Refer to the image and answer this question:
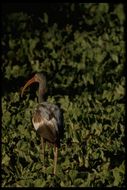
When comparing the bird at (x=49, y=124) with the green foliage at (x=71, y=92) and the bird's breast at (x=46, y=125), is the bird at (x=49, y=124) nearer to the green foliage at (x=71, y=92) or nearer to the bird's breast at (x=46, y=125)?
the bird's breast at (x=46, y=125)

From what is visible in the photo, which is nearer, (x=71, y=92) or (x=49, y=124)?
(x=49, y=124)

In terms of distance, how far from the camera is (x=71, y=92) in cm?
1185

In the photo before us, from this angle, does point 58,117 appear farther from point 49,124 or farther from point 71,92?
point 71,92

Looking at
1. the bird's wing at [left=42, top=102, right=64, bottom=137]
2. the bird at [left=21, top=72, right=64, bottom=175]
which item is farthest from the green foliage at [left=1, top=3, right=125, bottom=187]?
the bird's wing at [left=42, top=102, right=64, bottom=137]

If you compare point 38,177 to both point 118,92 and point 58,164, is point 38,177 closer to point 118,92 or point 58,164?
point 58,164

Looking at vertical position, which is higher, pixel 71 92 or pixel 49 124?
Answer: pixel 71 92

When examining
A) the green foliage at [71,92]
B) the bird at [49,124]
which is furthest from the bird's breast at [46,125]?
the green foliage at [71,92]

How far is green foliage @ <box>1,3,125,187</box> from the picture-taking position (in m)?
7.92

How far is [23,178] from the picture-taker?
301 inches

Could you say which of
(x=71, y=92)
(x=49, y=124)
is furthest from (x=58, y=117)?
(x=71, y=92)

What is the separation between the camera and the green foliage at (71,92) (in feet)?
26.0

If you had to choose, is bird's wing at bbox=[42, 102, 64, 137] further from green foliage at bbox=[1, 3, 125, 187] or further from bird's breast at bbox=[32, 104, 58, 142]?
green foliage at bbox=[1, 3, 125, 187]

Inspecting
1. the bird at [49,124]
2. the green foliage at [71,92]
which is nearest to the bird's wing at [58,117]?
the bird at [49,124]

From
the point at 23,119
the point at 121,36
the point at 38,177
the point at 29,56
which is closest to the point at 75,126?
the point at 23,119
